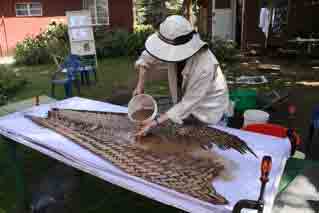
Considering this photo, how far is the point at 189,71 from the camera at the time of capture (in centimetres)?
212

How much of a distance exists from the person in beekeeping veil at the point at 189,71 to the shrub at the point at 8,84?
475 cm

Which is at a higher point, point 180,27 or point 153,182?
point 180,27

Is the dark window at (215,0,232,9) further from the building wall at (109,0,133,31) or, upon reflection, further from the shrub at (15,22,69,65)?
the shrub at (15,22,69,65)

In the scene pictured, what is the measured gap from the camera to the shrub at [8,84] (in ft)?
20.8

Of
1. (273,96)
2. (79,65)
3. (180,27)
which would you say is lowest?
(273,96)

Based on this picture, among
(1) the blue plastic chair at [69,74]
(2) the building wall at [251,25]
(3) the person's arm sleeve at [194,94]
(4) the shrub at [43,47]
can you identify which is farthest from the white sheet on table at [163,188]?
(2) the building wall at [251,25]

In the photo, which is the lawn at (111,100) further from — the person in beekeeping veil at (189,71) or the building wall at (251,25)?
the building wall at (251,25)

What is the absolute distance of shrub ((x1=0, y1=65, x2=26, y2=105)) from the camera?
20.8 feet

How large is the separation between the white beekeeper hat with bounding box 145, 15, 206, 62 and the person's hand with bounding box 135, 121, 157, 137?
40cm

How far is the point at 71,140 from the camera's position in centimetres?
213

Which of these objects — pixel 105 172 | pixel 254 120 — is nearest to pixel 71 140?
pixel 105 172

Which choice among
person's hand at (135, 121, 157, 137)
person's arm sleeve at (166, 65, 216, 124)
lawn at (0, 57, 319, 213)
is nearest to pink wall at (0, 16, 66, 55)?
lawn at (0, 57, 319, 213)

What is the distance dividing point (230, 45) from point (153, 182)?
8530 millimetres

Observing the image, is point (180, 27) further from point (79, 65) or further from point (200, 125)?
point (79, 65)
